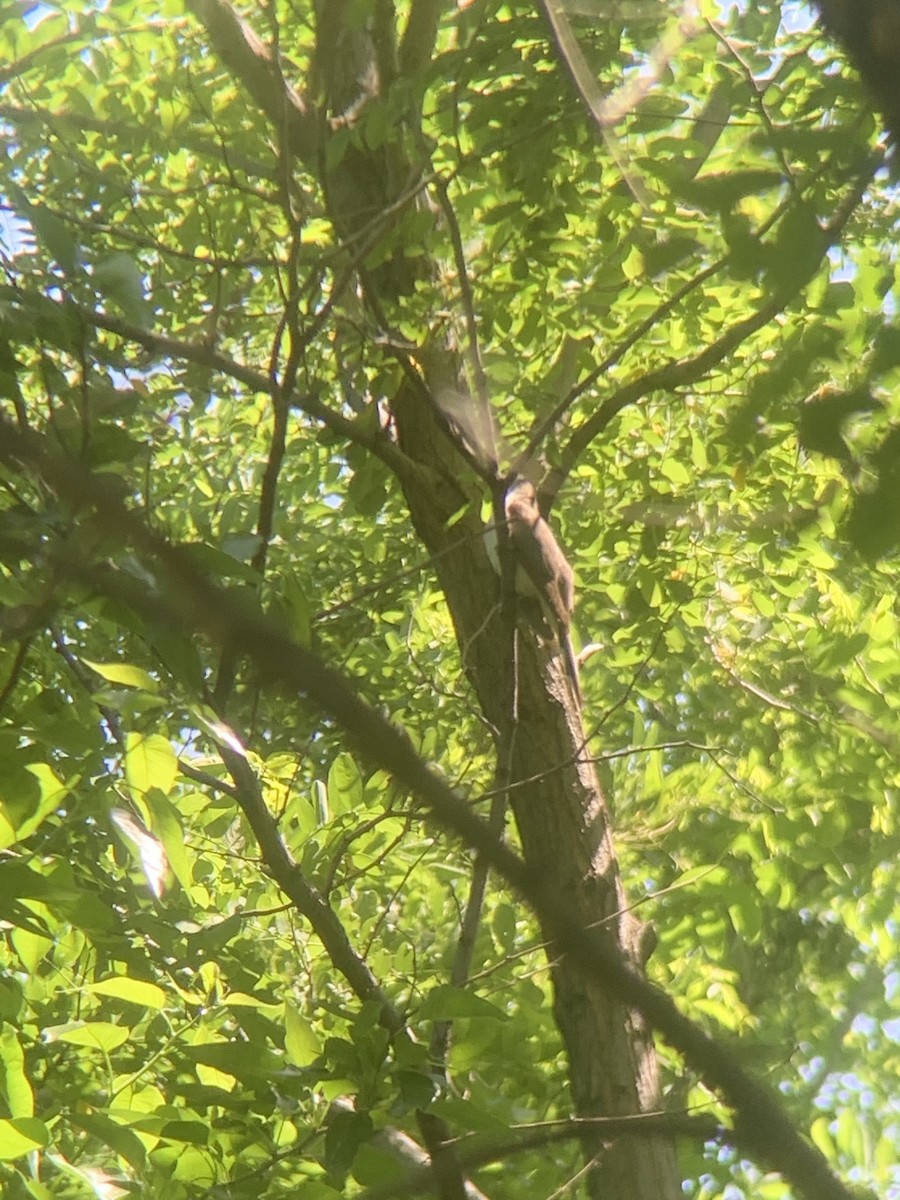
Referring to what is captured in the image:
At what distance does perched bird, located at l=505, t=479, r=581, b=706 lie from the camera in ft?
8.57

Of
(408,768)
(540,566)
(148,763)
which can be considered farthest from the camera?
(540,566)

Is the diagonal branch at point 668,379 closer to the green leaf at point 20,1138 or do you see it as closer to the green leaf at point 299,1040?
the green leaf at point 299,1040

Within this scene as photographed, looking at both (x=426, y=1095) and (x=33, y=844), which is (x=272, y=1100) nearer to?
(x=426, y=1095)

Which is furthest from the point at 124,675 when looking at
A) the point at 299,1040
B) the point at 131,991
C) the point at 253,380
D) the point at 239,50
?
the point at 239,50

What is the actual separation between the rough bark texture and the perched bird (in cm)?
7

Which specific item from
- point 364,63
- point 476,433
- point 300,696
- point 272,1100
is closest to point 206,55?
point 364,63

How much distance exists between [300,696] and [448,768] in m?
2.69

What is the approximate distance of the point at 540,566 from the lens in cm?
264

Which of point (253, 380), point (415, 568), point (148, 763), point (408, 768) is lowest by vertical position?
point (408, 768)

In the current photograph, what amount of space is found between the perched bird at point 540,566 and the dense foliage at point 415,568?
0.13 meters

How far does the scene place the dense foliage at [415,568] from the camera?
128 centimetres

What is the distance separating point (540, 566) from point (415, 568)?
0.65 metres

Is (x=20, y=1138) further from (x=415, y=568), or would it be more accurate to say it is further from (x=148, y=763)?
(x=415, y=568)

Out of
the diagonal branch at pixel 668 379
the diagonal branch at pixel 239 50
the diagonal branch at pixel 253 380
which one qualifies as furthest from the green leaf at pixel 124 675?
the diagonal branch at pixel 239 50
